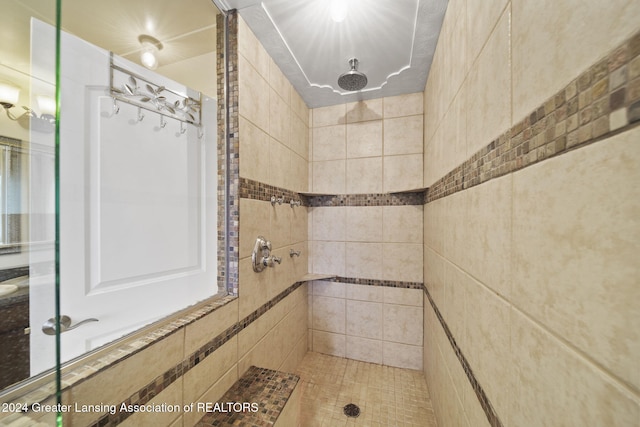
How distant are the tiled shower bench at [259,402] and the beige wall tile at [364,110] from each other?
1.89m

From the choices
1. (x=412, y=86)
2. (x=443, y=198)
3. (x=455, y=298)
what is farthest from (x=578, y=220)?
(x=412, y=86)

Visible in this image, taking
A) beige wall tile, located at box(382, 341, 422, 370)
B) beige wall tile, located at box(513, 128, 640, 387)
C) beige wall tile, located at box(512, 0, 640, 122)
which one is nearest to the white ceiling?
beige wall tile, located at box(512, 0, 640, 122)

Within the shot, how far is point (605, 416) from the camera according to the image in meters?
0.28

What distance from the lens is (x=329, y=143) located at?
1.94 metres

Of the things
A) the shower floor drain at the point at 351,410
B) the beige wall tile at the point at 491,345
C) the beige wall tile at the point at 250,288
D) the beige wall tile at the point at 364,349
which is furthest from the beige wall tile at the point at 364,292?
the beige wall tile at the point at 491,345

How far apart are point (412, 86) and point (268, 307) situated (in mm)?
1906

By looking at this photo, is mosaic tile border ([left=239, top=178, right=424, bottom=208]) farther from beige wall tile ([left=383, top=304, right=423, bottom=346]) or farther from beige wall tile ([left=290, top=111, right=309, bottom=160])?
beige wall tile ([left=383, top=304, right=423, bottom=346])

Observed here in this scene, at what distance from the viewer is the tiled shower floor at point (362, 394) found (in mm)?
1317

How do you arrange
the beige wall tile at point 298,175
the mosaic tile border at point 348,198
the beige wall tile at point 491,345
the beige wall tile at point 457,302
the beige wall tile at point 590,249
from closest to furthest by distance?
the beige wall tile at point 590,249, the beige wall tile at point 491,345, the beige wall tile at point 457,302, the mosaic tile border at point 348,198, the beige wall tile at point 298,175

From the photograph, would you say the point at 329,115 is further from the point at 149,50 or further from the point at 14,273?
the point at 14,273

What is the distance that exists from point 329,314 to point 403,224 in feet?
3.37

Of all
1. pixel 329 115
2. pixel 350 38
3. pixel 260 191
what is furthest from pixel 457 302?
pixel 329 115

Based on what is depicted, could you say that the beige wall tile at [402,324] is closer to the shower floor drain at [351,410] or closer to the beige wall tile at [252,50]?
the shower floor drain at [351,410]

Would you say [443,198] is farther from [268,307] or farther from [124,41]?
[124,41]
